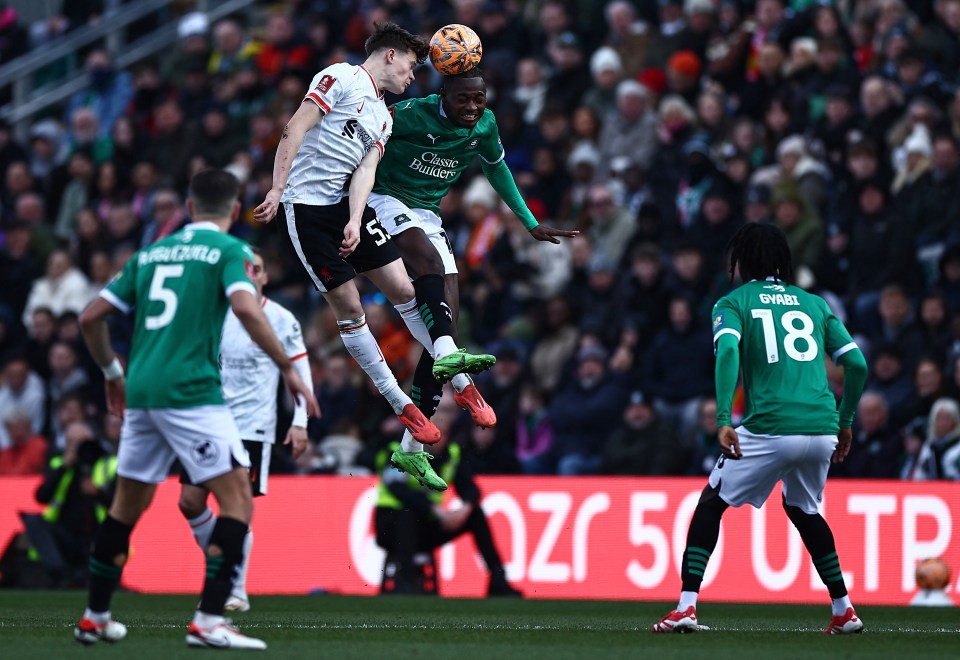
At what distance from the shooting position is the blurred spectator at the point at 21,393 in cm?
1850

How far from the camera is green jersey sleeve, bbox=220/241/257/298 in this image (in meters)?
8.13

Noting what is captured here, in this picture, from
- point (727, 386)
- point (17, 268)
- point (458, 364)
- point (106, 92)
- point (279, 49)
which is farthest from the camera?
point (106, 92)

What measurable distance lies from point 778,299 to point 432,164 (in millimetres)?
2735

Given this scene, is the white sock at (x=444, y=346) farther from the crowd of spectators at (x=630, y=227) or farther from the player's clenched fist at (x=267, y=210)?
the crowd of spectators at (x=630, y=227)

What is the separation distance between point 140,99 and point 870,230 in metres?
11.3

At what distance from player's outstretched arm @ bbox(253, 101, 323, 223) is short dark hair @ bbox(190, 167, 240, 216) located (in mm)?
1152

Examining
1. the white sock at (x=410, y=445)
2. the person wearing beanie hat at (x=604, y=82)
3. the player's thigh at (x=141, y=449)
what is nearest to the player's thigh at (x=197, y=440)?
the player's thigh at (x=141, y=449)

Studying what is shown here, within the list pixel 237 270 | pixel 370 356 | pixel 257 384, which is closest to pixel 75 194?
pixel 257 384

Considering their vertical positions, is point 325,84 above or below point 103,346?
above

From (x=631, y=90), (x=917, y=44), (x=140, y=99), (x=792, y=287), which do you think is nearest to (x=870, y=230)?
(x=917, y=44)

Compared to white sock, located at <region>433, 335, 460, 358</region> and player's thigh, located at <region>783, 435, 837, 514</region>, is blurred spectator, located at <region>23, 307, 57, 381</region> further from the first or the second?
player's thigh, located at <region>783, 435, 837, 514</region>

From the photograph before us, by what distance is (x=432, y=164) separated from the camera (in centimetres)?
1131

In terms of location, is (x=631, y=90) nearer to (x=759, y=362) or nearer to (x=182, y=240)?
(x=759, y=362)

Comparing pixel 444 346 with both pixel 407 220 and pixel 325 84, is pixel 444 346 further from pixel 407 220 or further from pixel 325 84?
pixel 325 84
